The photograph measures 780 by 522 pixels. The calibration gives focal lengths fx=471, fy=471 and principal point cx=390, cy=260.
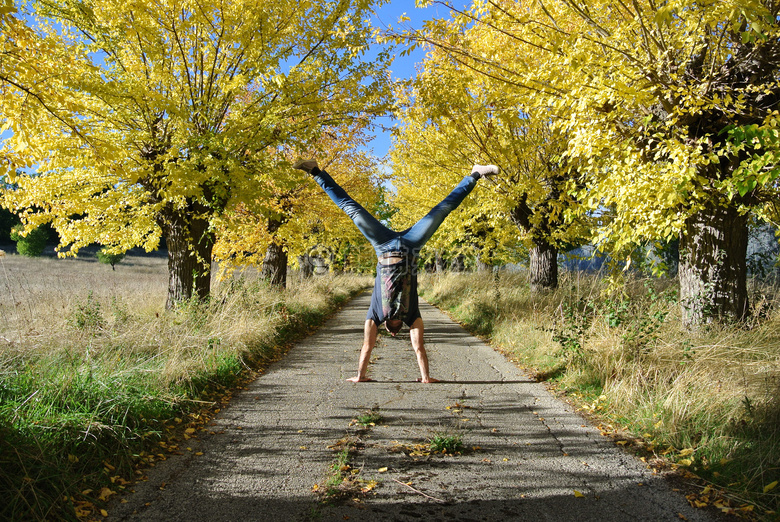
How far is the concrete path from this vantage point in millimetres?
2781

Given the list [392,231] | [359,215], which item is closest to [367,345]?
[392,231]

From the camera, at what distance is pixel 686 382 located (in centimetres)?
439

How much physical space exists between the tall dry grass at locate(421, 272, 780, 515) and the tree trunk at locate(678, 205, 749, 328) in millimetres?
212

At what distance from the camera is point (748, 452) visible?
336 cm

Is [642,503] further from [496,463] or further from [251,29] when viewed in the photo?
[251,29]

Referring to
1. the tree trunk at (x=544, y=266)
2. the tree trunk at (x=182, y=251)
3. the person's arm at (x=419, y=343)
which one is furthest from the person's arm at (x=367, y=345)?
the tree trunk at (x=544, y=266)

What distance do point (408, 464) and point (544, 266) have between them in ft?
29.6

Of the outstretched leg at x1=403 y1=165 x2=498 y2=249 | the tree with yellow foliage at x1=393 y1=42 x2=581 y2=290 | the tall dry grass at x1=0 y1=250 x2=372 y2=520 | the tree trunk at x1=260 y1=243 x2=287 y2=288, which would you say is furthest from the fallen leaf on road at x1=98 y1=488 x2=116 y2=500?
the tree trunk at x1=260 y1=243 x2=287 y2=288

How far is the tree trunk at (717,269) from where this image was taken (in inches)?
227

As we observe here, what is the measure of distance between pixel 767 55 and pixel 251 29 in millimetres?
7004

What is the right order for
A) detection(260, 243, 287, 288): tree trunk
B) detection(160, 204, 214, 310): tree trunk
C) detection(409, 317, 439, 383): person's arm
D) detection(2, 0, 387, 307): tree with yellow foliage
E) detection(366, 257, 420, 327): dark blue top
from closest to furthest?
detection(366, 257, 420, 327): dark blue top → detection(409, 317, 439, 383): person's arm → detection(2, 0, 387, 307): tree with yellow foliage → detection(160, 204, 214, 310): tree trunk → detection(260, 243, 287, 288): tree trunk

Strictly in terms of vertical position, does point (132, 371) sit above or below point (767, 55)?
below

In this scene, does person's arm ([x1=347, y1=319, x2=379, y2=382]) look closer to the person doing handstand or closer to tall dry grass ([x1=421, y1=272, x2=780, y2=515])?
the person doing handstand

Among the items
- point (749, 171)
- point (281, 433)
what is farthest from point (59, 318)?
point (749, 171)
